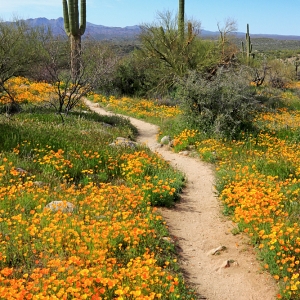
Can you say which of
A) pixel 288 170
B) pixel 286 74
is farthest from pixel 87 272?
pixel 286 74

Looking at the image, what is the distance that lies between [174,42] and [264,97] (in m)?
5.77

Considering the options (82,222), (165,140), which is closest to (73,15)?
(165,140)

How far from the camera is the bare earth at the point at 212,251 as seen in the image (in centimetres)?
479

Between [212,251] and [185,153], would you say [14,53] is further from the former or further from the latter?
[212,251]

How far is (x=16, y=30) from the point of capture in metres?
22.2

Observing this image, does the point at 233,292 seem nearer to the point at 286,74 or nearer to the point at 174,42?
the point at 174,42

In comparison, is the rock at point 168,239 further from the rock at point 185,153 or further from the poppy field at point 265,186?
the rock at point 185,153

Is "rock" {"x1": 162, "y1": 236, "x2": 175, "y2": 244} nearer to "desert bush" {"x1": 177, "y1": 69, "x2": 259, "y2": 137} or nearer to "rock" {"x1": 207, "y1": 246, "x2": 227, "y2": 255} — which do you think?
"rock" {"x1": 207, "y1": 246, "x2": 227, "y2": 255}

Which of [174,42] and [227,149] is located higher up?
[174,42]

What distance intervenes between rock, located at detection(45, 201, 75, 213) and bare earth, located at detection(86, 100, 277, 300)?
66.3 inches

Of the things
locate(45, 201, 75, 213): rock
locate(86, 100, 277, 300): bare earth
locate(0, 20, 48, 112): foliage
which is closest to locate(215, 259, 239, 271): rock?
locate(86, 100, 277, 300): bare earth

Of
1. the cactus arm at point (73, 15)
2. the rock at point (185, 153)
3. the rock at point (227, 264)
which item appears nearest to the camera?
the rock at point (227, 264)

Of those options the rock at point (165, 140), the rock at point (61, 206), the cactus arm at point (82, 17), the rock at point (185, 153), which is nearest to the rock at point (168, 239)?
the rock at point (61, 206)

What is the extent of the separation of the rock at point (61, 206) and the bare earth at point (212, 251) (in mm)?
1683
